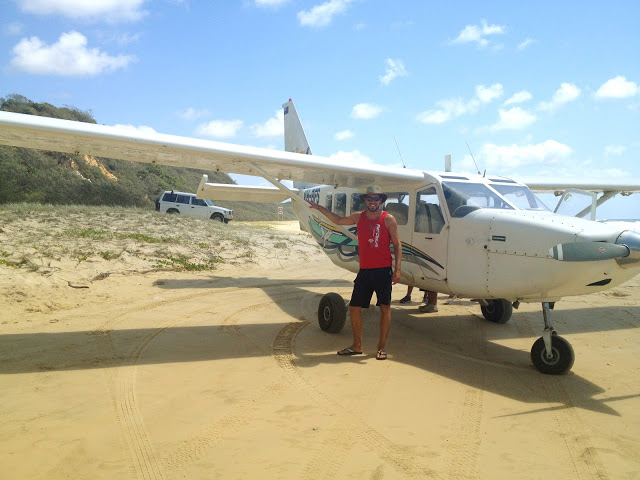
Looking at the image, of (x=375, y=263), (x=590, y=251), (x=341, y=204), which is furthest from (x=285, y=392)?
(x=341, y=204)

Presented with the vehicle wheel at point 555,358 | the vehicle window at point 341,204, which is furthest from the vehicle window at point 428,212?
the vehicle window at point 341,204

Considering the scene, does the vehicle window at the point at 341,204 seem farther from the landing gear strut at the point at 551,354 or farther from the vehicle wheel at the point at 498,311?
the landing gear strut at the point at 551,354

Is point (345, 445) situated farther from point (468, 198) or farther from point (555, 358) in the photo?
point (468, 198)

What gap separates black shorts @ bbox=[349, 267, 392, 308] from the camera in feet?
18.7

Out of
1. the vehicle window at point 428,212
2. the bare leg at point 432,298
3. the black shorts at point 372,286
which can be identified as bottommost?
the bare leg at point 432,298

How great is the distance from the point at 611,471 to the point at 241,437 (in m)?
2.63

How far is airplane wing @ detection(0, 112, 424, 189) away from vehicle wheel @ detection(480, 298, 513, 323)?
8.80ft

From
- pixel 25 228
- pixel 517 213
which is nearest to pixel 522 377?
pixel 517 213

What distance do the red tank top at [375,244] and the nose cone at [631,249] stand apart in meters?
2.54

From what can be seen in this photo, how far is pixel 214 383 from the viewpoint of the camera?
14.6 feet

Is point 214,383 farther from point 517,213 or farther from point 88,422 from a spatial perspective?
point 517,213

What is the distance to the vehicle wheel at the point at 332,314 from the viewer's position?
263 inches

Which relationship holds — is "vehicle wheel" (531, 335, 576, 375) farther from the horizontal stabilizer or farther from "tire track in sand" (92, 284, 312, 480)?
the horizontal stabilizer

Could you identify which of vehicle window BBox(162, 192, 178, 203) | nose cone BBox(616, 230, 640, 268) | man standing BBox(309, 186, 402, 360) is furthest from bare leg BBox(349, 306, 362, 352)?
vehicle window BBox(162, 192, 178, 203)
